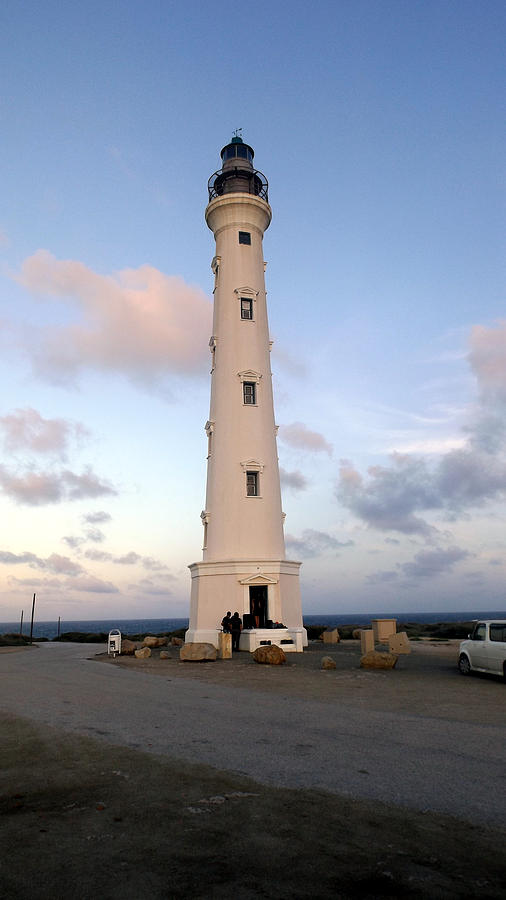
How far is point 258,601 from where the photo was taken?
29.6 m

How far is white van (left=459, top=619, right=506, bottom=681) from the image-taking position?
16406 millimetres

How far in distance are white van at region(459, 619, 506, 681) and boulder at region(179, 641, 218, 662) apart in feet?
30.0

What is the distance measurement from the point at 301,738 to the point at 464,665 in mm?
10634

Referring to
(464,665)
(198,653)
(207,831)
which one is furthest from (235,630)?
(207,831)

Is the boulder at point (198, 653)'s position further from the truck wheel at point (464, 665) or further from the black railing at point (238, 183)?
the black railing at point (238, 183)

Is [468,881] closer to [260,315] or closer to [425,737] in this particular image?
[425,737]

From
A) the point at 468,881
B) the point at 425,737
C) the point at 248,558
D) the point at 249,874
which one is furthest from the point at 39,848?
the point at 248,558

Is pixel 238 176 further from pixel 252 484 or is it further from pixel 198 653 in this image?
pixel 198 653

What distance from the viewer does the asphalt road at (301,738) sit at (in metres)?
6.71

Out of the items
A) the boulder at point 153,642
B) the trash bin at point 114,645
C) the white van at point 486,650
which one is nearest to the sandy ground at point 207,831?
the white van at point 486,650

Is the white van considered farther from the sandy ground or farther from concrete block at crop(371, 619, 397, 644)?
concrete block at crop(371, 619, 397, 644)

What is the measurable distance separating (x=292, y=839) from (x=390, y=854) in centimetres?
82

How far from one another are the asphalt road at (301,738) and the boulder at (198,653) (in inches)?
279

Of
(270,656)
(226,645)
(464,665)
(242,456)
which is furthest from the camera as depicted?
(242,456)
